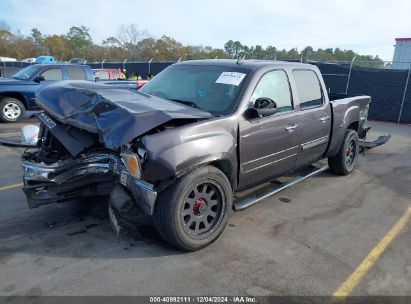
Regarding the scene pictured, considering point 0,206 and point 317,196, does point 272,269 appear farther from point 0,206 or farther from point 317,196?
point 0,206

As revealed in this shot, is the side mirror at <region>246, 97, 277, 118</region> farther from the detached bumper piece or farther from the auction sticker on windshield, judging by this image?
the detached bumper piece

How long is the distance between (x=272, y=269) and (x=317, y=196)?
86.3 inches

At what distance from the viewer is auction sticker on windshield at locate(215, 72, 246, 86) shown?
13.1 ft

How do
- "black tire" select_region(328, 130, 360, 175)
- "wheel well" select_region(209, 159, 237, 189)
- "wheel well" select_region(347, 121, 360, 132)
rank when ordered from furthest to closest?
1. "wheel well" select_region(347, 121, 360, 132)
2. "black tire" select_region(328, 130, 360, 175)
3. "wheel well" select_region(209, 159, 237, 189)

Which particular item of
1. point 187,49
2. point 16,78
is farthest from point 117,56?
point 16,78

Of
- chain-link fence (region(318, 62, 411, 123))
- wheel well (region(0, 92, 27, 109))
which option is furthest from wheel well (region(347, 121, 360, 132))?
wheel well (region(0, 92, 27, 109))

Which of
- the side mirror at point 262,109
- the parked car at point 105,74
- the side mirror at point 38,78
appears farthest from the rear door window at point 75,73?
the side mirror at point 262,109

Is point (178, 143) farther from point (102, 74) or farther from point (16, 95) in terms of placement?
point (102, 74)

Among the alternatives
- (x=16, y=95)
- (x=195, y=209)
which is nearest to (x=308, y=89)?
(x=195, y=209)

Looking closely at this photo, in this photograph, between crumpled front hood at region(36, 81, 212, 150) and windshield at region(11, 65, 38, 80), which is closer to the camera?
crumpled front hood at region(36, 81, 212, 150)

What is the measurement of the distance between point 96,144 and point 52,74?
872 centimetres

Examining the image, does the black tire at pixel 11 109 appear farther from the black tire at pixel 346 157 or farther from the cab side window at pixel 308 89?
the black tire at pixel 346 157

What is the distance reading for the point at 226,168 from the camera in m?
3.69

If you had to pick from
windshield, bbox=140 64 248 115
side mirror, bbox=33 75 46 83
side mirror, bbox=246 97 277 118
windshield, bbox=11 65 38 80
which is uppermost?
windshield, bbox=140 64 248 115
